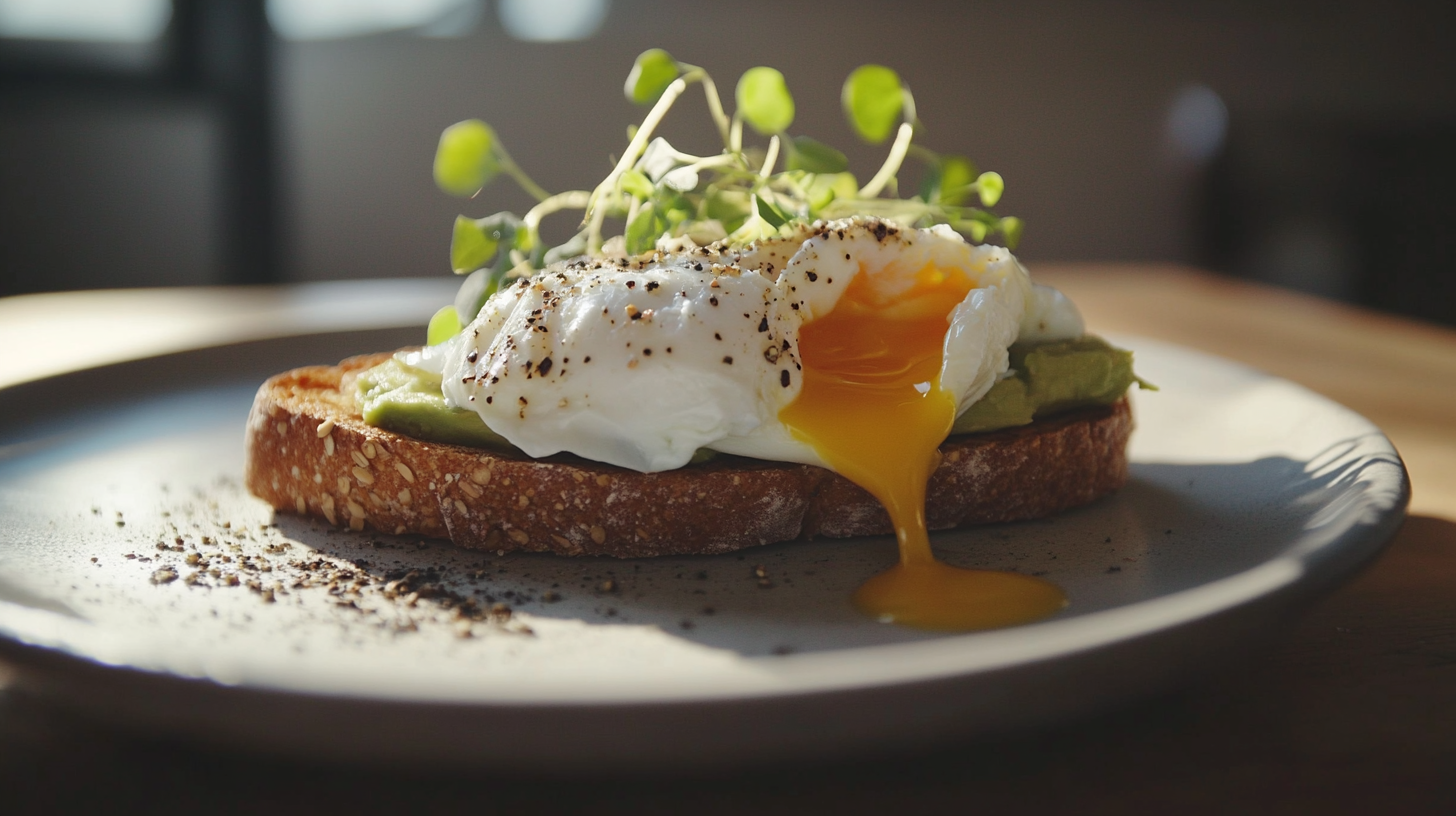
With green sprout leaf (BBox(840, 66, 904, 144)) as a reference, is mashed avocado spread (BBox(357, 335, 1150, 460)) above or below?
below

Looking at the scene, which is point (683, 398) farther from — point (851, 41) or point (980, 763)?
point (851, 41)

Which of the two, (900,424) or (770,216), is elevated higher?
(770,216)

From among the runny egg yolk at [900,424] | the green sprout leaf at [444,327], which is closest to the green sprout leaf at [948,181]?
the runny egg yolk at [900,424]

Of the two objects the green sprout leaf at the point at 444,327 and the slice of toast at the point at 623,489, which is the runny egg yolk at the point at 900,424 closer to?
the slice of toast at the point at 623,489

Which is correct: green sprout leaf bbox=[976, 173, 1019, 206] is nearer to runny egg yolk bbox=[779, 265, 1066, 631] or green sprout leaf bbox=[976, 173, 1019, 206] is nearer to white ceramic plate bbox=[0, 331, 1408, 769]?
runny egg yolk bbox=[779, 265, 1066, 631]

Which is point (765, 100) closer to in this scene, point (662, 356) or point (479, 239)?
point (479, 239)

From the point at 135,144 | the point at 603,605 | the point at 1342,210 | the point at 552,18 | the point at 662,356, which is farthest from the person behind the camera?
the point at 552,18

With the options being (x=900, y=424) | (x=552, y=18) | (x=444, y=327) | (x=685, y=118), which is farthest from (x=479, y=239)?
(x=552, y=18)

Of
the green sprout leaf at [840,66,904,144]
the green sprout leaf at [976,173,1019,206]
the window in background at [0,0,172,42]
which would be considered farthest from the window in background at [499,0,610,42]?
the green sprout leaf at [976,173,1019,206]

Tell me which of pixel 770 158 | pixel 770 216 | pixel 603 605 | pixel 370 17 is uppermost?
pixel 370 17
